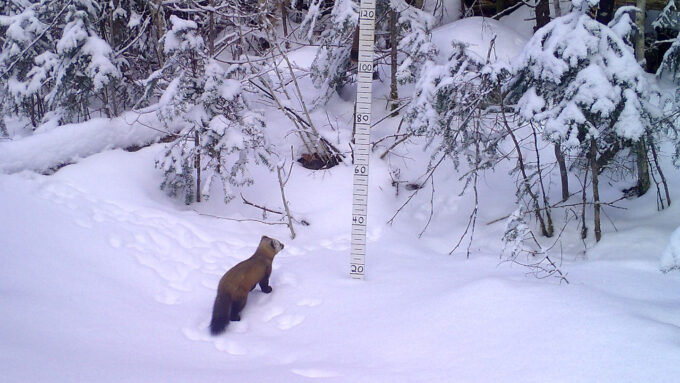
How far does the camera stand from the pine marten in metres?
3.84

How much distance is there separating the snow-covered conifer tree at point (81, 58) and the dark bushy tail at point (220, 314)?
488 centimetres

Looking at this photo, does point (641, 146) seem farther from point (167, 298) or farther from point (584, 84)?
point (167, 298)

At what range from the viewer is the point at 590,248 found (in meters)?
5.18

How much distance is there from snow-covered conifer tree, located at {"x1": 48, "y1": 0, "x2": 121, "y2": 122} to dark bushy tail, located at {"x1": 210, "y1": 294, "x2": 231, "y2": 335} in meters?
4.88

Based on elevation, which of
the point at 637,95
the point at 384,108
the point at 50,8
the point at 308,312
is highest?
the point at 50,8

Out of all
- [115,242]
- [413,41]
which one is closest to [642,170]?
[413,41]

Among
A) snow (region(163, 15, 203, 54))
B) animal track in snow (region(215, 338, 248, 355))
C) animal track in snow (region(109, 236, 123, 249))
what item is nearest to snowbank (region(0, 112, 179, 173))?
snow (region(163, 15, 203, 54))

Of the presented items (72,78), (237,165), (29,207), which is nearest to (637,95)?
(237,165)

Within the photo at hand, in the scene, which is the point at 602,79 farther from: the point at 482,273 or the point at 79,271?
the point at 79,271

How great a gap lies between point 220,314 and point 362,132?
211 cm

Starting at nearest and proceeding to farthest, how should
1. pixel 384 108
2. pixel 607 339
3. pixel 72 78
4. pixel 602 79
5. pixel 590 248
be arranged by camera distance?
pixel 607 339
pixel 602 79
pixel 590 248
pixel 72 78
pixel 384 108

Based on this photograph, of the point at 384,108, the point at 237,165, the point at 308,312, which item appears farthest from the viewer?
the point at 384,108

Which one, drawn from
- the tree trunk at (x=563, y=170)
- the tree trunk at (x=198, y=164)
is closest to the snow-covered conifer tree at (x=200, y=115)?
the tree trunk at (x=198, y=164)

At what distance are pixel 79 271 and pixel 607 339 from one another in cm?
413
